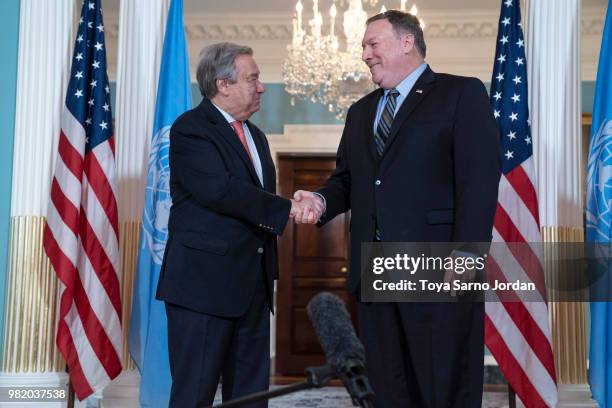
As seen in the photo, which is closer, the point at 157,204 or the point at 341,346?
the point at 341,346

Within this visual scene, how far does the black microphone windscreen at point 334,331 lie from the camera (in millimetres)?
709

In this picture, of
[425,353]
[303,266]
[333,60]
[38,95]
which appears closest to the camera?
[425,353]

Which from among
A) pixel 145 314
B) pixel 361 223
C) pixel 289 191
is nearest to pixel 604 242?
pixel 361 223

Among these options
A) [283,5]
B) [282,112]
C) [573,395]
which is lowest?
[573,395]

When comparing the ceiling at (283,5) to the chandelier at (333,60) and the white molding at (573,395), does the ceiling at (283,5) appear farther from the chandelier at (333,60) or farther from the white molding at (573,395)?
the white molding at (573,395)

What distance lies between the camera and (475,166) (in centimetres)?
200

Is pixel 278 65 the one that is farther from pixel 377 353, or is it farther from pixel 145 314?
pixel 377 353

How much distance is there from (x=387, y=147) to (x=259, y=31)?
514cm

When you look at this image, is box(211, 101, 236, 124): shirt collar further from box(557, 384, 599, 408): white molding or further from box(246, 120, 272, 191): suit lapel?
box(557, 384, 599, 408): white molding

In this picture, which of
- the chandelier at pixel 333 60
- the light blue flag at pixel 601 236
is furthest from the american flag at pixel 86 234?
the light blue flag at pixel 601 236

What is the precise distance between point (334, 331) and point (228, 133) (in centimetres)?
164

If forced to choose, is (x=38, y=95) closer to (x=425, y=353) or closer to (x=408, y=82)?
(x=408, y=82)

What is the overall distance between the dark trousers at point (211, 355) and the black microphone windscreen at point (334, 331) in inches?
58.8

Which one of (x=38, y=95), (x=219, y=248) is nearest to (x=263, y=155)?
(x=219, y=248)
